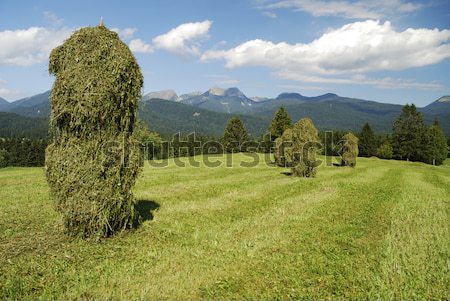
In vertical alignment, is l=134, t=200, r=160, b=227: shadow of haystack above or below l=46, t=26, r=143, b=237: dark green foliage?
below

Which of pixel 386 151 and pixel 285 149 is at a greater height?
pixel 285 149

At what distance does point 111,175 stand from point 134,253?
105 inches

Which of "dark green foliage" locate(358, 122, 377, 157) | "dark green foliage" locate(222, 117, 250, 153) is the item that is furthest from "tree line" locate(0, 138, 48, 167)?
"dark green foliage" locate(358, 122, 377, 157)

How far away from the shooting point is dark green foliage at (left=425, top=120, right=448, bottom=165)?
72562 millimetres

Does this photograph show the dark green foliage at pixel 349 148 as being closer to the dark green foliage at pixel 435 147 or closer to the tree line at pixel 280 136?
the tree line at pixel 280 136

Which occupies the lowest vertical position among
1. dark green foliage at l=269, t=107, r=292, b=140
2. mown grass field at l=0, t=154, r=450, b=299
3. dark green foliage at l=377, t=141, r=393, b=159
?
dark green foliage at l=377, t=141, r=393, b=159

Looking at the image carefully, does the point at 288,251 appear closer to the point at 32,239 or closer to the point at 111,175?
the point at 111,175

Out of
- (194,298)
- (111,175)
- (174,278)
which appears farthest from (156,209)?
(194,298)

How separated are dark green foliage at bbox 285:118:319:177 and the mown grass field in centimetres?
1307

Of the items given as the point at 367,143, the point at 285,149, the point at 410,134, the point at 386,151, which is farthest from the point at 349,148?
the point at 367,143

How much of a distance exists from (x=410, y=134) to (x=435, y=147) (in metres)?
5.73

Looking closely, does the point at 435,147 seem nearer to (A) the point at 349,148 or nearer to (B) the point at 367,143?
(B) the point at 367,143

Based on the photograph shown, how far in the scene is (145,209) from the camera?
51.4 ft

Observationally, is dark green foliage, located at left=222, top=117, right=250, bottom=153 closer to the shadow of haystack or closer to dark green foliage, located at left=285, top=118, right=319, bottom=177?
dark green foliage, located at left=285, top=118, right=319, bottom=177
